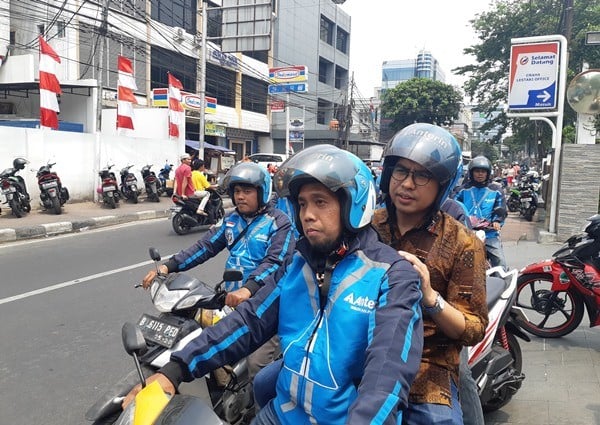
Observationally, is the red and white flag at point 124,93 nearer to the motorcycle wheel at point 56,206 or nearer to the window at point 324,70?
the motorcycle wheel at point 56,206

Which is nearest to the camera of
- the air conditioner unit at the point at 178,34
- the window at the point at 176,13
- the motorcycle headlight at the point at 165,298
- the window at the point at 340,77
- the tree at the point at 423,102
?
the motorcycle headlight at the point at 165,298

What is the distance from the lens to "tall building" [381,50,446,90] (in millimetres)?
84812

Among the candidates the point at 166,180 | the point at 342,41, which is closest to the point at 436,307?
the point at 166,180

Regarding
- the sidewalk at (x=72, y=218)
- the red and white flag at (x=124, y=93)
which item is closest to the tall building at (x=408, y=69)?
the red and white flag at (x=124, y=93)

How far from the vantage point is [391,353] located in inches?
57.2

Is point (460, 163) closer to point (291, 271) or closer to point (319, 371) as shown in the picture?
point (291, 271)

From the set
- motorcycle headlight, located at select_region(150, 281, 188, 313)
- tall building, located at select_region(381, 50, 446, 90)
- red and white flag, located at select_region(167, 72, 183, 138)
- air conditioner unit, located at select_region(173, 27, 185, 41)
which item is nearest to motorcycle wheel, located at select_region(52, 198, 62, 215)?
red and white flag, located at select_region(167, 72, 183, 138)

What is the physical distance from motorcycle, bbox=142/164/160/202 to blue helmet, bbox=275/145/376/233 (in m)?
14.3

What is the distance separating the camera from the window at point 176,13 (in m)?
25.9

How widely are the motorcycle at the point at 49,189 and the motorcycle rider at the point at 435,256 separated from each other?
10995 millimetres

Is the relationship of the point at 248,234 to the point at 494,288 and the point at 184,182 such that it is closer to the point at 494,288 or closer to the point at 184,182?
the point at 494,288

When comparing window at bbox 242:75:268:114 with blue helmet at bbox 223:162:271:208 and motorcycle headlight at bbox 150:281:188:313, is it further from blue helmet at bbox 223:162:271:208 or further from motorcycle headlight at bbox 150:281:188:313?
motorcycle headlight at bbox 150:281:188:313

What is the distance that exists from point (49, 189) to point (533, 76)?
1018 centimetres

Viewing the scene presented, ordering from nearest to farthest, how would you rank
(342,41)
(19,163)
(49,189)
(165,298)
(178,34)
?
(165,298), (19,163), (49,189), (178,34), (342,41)
